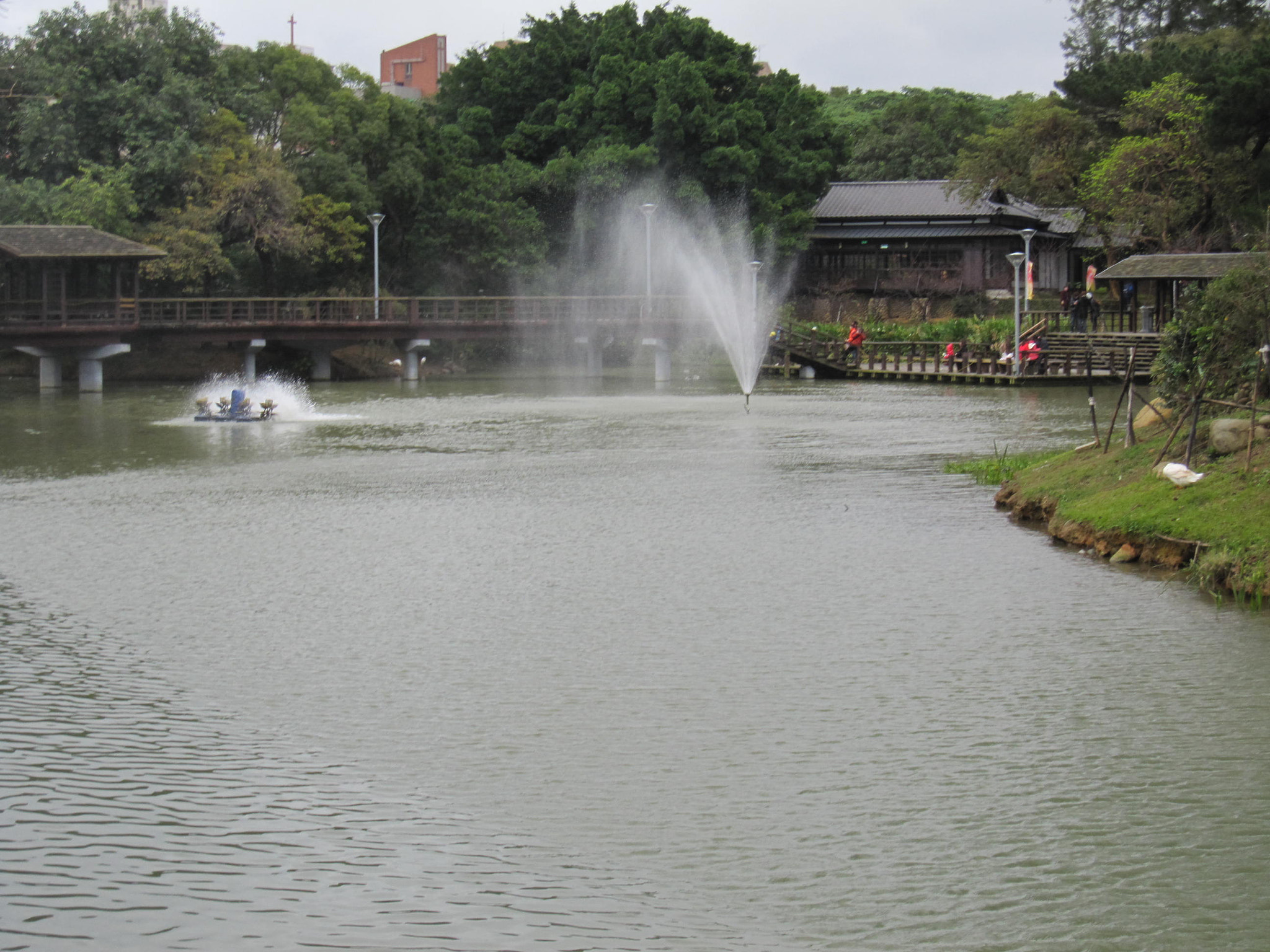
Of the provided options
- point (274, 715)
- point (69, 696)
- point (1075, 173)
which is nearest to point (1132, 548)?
point (274, 715)

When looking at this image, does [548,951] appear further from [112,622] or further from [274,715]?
[112,622]

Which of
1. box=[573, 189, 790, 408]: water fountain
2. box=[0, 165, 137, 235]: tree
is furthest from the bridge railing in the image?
box=[573, 189, 790, 408]: water fountain

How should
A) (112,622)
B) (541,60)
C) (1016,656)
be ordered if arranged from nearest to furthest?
(1016,656) < (112,622) < (541,60)

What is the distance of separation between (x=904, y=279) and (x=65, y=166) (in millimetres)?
38440

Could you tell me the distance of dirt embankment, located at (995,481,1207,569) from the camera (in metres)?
18.2

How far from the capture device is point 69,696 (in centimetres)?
1314

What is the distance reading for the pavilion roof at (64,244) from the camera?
49469 millimetres

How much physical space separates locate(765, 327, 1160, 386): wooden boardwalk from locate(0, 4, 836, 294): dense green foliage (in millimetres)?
8697

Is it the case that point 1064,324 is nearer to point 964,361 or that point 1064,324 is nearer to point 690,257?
point 964,361

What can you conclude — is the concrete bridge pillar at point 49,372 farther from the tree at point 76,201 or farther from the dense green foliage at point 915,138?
the dense green foliage at point 915,138

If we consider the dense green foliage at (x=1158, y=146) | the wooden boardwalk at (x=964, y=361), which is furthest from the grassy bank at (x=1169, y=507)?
the dense green foliage at (x=1158, y=146)

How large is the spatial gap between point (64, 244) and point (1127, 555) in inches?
1607

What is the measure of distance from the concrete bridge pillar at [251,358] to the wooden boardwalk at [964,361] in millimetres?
20288

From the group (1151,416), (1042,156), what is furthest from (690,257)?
(1151,416)
